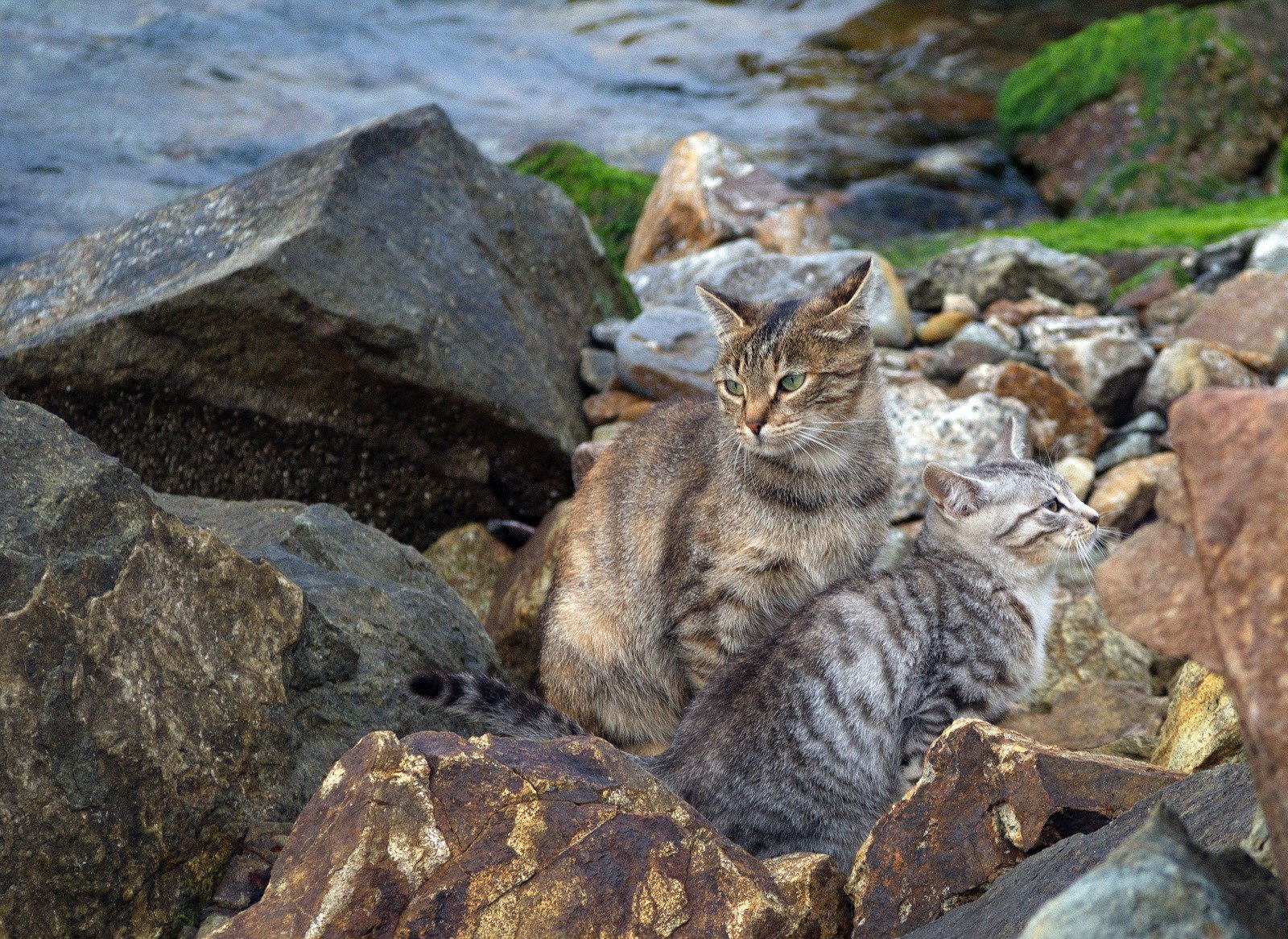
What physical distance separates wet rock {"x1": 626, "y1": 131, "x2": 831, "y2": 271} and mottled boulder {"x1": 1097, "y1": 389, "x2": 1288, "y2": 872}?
8.40 metres

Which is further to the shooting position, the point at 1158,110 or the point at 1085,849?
the point at 1158,110

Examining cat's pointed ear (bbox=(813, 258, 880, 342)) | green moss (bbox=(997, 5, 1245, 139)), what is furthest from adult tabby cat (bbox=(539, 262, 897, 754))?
green moss (bbox=(997, 5, 1245, 139))

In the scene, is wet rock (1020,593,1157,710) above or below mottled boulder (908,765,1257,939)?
below

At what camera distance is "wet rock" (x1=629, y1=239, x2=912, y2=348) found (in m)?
8.66

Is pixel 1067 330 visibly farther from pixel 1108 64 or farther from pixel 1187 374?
pixel 1108 64

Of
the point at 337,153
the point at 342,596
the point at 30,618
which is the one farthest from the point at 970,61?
the point at 30,618

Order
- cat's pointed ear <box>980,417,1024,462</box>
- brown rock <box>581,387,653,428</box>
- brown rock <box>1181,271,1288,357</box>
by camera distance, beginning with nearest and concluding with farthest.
→ 1. cat's pointed ear <box>980,417,1024,462</box>
2. brown rock <box>581,387,653,428</box>
3. brown rock <box>1181,271,1288,357</box>

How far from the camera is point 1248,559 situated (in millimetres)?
2062

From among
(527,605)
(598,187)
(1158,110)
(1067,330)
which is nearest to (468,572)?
(527,605)

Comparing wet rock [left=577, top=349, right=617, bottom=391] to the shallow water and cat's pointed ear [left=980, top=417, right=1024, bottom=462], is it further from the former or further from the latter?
the shallow water

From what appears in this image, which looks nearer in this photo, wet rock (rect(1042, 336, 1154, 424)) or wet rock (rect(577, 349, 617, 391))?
wet rock (rect(577, 349, 617, 391))

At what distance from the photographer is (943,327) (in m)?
8.80

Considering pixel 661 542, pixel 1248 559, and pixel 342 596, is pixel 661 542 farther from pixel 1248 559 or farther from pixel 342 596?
pixel 1248 559

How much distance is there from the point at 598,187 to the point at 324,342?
21.5 feet
